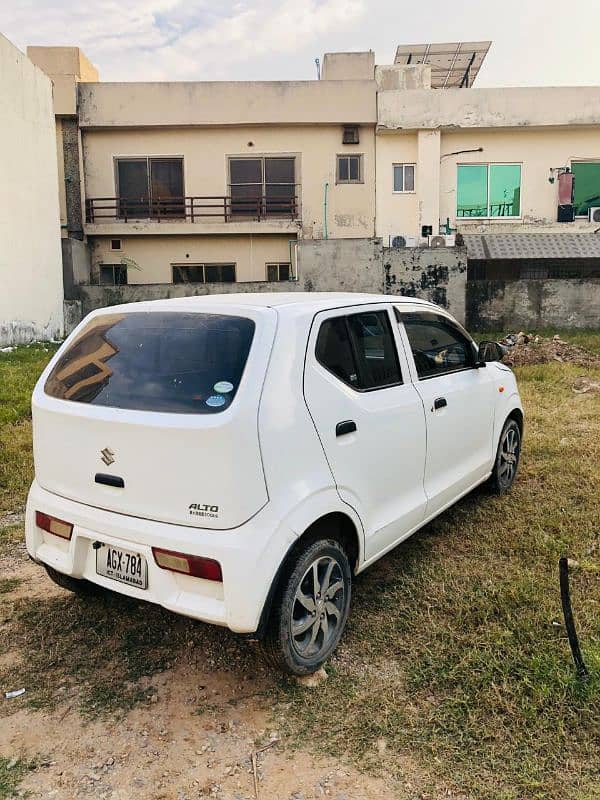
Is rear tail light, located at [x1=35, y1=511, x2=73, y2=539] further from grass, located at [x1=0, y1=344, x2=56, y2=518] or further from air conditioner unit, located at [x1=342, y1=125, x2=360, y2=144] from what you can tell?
air conditioner unit, located at [x1=342, y1=125, x2=360, y2=144]

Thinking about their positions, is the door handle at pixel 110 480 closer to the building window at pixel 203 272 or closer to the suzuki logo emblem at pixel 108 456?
the suzuki logo emblem at pixel 108 456

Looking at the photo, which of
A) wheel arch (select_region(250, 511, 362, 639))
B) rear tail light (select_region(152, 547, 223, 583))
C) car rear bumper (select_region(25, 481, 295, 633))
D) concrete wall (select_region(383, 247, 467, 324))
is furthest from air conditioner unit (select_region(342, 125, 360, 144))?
rear tail light (select_region(152, 547, 223, 583))

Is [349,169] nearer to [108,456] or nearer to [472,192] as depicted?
[472,192]

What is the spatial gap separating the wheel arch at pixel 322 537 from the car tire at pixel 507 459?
6.65 ft

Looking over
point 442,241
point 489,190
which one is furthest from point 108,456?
point 489,190

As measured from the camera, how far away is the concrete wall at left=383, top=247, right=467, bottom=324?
15047 millimetres

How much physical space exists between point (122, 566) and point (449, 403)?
84.3 inches

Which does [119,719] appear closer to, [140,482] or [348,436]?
[140,482]

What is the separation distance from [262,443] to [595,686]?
5.63 ft

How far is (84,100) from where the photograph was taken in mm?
18453

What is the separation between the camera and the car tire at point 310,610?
2.57 m

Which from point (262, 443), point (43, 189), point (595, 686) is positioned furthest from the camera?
point (43, 189)

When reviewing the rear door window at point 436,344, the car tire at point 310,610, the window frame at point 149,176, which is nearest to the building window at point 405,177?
the window frame at point 149,176

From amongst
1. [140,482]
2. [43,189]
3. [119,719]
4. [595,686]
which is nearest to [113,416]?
[140,482]
